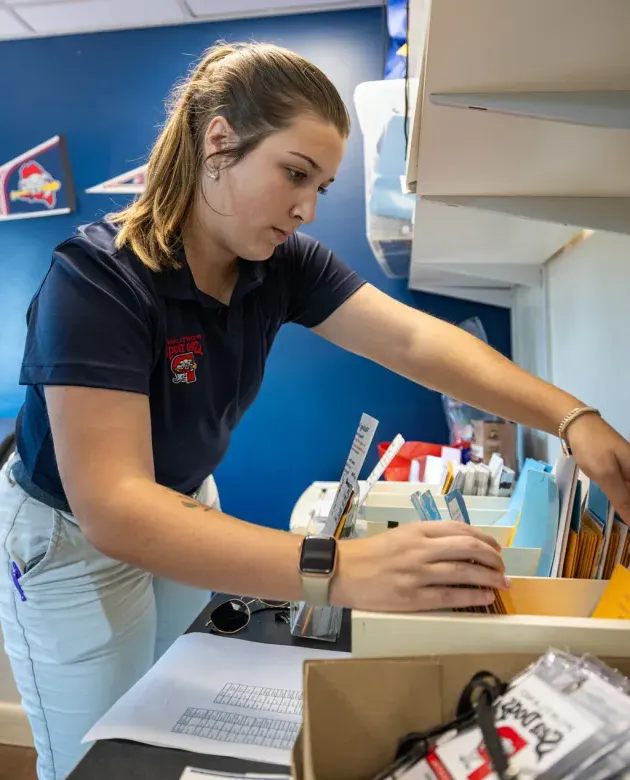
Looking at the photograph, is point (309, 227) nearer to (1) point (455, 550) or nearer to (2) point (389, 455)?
(2) point (389, 455)

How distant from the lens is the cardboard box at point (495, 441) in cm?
176

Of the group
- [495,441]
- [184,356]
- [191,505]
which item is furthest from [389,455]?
[495,441]

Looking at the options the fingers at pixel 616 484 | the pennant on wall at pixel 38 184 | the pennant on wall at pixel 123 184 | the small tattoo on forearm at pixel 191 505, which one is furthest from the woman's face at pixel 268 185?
the pennant on wall at pixel 38 184

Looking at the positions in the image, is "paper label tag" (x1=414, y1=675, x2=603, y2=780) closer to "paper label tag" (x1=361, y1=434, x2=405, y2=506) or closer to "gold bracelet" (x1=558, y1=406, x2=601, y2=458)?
"gold bracelet" (x1=558, y1=406, x2=601, y2=458)

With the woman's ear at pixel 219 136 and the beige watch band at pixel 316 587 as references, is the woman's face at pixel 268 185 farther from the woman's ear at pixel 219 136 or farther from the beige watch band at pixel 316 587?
the beige watch band at pixel 316 587

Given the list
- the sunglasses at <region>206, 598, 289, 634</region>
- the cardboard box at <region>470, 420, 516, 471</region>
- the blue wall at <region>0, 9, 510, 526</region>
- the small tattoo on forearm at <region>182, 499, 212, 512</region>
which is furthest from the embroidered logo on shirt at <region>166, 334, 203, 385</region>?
the blue wall at <region>0, 9, 510, 526</region>

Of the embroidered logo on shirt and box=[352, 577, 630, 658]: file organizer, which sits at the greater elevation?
the embroidered logo on shirt

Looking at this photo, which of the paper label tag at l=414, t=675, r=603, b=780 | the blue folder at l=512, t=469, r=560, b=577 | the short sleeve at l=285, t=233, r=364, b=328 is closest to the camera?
the paper label tag at l=414, t=675, r=603, b=780

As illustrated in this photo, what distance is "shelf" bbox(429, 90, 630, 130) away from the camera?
21.3 inches

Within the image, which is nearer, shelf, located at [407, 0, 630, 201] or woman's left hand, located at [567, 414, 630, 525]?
shelf, located at [407, 0, 630, 201]

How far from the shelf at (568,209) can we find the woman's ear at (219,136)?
0.36 metres

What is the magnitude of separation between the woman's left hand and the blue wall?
149cm

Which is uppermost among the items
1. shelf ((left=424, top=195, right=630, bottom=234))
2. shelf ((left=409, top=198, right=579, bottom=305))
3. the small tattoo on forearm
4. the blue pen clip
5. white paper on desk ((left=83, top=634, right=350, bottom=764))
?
shelf ((left=409, top=198, right=579, bottom=305))

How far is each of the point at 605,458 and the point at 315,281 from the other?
571 mm
